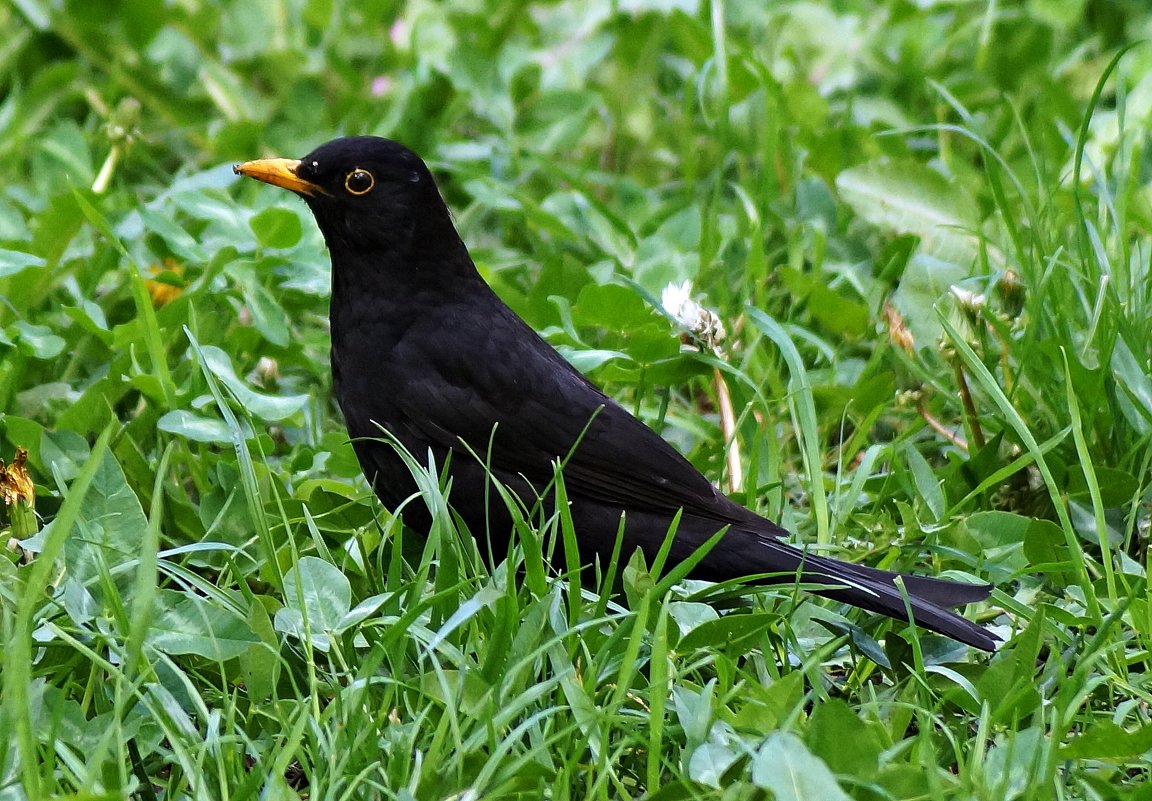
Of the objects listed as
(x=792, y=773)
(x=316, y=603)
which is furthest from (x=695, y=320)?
(x=792, y=773)

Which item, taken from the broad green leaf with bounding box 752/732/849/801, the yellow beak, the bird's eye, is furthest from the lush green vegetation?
the bird's eye

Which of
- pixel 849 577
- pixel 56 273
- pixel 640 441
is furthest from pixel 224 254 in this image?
pixel 849 577

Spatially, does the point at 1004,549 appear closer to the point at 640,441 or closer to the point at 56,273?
the point at 640,441

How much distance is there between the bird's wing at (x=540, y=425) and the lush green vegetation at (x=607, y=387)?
21cm

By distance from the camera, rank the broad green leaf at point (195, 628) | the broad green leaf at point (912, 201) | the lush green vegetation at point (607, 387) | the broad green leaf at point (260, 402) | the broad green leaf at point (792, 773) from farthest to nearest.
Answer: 1. the broad green leaf at point (912, 201)
2. the broad green leaf at point (260, 402)
3. the broad green leaf at point (195, 628)
4. the lush green vegetation at point (607, 387)
5. the broad green leaf at point (792, 773)

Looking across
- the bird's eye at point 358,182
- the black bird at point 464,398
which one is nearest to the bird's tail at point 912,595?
the black bird at point 464,398

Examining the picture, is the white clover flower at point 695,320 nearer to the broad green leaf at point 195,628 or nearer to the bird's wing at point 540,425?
the bird's wing at point 540,425

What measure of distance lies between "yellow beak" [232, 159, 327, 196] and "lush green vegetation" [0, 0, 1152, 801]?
39 cm

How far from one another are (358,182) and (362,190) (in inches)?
0.9

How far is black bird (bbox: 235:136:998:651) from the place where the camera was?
10.9ft

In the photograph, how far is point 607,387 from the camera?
413cm

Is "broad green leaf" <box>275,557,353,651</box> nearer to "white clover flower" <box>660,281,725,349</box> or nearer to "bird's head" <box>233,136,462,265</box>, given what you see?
"bird's head" <box>233,136,462,265</box>

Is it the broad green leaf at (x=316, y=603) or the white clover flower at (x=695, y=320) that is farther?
the white clover flower at (x=695, y=320)

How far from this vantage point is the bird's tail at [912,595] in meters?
2.84
